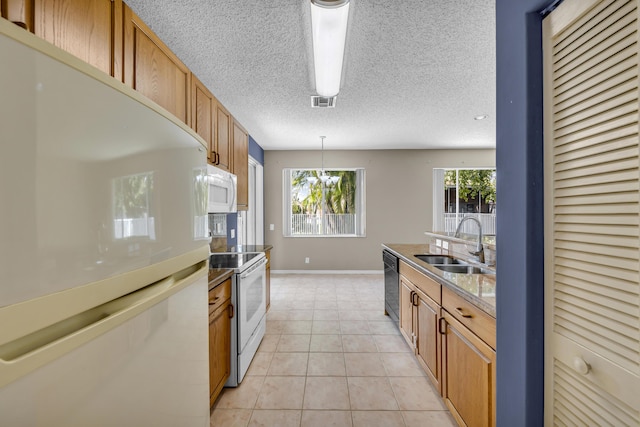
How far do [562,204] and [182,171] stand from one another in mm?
1039

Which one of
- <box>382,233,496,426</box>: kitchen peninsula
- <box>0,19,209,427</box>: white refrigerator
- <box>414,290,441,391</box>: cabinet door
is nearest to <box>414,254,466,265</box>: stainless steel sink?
<box>382,233,496,426</box>: kitchen peninsula

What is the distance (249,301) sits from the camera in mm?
2281

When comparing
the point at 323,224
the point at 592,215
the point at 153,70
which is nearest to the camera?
the point at 592,215

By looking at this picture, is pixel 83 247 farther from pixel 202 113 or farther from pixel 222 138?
pixel 222 138

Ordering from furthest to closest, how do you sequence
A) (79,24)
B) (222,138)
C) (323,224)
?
(323,224)
(222,138)
(79,24)

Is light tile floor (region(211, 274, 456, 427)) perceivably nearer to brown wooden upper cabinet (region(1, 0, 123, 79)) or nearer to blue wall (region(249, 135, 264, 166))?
brown wooden upper cabinet (region(1, 0, 123, 79))

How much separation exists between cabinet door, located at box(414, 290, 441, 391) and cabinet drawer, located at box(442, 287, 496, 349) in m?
0.17

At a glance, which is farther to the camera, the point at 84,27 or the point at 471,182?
the point at 471,182

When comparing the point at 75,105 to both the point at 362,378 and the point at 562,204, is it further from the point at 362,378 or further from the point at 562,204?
the point at 362,378

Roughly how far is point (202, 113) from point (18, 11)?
56.2 inches

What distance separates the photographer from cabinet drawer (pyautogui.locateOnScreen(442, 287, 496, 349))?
126 centimetres

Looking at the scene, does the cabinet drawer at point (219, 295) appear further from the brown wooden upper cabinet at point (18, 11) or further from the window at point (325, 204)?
the window at point (325, 204)

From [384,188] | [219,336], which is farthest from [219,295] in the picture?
[384,188]

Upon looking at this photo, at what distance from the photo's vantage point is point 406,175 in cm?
571
